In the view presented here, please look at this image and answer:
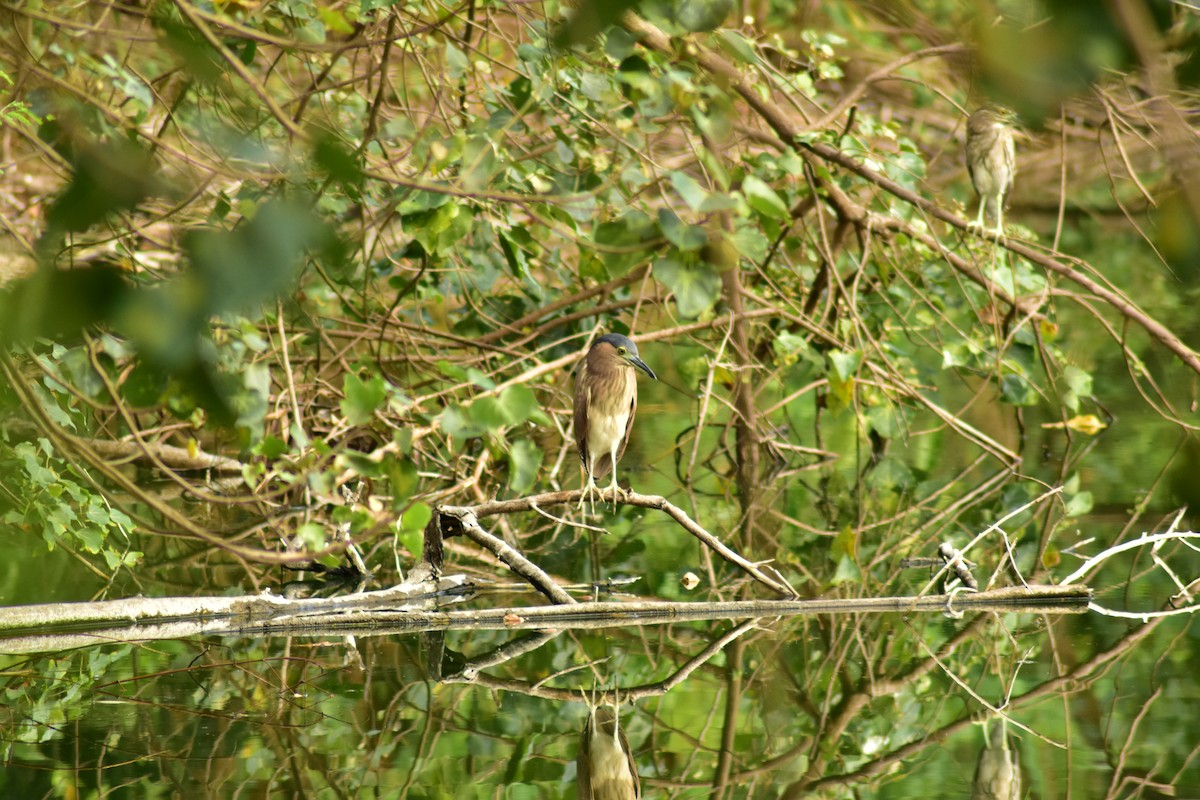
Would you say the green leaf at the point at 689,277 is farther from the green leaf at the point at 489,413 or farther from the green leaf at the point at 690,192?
the green leaf at the point at 489,413

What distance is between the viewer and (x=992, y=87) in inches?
27.9

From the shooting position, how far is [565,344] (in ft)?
22.2

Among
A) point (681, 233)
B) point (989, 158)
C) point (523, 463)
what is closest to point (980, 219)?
point (989, 158)

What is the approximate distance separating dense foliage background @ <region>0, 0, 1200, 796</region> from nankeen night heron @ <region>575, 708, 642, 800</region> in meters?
0.06

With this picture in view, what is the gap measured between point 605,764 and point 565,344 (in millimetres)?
4037

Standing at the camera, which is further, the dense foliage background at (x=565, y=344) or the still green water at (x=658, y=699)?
the still green water at (x=658, y=699)

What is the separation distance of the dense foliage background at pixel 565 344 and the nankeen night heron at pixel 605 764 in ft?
0.18

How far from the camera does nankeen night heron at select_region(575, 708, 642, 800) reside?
2.74 m

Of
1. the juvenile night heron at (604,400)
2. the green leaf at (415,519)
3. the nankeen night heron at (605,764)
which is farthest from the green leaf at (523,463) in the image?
the juvenile night heron at (604,400)

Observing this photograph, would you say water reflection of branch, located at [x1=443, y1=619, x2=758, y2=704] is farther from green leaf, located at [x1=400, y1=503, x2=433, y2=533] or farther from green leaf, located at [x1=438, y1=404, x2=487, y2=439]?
green leaf, located at [x1=438, y1=404, x2=487, y2=439]

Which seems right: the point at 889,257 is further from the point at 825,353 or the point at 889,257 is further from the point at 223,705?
the point at 223,705

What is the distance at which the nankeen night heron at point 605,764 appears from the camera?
2736 millimetres

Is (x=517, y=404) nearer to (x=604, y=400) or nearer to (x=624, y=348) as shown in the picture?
(x=624, y=348)

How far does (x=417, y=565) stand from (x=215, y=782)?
1561 mm
